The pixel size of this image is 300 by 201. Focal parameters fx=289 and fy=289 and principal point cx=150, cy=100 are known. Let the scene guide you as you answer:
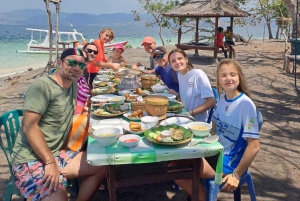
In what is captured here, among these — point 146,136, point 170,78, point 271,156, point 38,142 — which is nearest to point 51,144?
point 38,142

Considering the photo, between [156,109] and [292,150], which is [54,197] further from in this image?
[292,150]

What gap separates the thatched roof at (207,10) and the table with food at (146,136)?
10.1 metres

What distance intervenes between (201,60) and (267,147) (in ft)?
30.3

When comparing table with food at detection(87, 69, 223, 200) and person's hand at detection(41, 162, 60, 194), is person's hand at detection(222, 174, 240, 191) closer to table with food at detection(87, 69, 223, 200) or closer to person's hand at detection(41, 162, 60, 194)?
table with food at detection(87, 69, 223, 200)

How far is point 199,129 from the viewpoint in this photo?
199 cm

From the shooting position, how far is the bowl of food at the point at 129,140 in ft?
5.85

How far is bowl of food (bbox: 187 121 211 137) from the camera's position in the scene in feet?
6.35

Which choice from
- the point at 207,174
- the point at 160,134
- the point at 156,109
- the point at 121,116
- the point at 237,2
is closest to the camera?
the point at 160,134

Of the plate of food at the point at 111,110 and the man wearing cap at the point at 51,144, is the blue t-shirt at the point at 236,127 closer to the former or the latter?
the plate of food at the point at 111,110

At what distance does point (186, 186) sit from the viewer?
2.11 metres

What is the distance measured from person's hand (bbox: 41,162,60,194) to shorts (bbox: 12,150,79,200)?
0.03 meters

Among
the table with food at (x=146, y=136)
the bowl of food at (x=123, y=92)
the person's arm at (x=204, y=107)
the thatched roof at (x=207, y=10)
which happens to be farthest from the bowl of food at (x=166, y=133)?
the thatched roof at (x=207, y=10)

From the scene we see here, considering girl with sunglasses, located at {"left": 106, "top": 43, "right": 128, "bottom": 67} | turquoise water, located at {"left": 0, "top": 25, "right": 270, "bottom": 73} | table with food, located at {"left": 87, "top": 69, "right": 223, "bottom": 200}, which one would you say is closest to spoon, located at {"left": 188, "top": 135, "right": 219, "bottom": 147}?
table with food, located at {"left": 87, "top": 69, "right": 223, "bottom": 200}

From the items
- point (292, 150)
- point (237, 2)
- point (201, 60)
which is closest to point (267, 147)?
point (292, 150)
